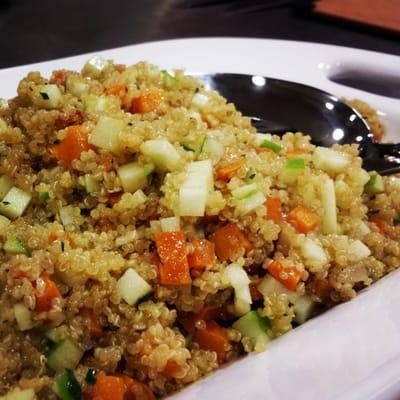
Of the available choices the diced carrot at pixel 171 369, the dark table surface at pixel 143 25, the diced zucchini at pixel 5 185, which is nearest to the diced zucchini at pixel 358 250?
the diced carrot at pixel 171 369

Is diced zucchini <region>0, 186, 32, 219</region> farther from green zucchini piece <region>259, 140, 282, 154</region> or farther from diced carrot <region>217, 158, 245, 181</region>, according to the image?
green zucchini piece <region>259, 140, 282, 154</region>

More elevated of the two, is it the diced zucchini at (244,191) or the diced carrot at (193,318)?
the diced zucchini at (244,191)

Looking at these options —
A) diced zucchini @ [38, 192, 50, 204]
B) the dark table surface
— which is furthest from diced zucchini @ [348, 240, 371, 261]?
the dark table surface

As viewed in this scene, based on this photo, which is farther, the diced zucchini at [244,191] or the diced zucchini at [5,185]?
the diced zucchini at [5,185]

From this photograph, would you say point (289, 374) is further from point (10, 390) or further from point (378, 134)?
point (378, 134)

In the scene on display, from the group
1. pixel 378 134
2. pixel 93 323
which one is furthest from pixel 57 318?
pixel 378 134

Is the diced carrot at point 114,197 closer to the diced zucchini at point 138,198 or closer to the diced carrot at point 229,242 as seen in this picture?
the diced zucchini at point 138,198

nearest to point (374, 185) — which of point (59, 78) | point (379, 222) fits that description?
point (379, 222)

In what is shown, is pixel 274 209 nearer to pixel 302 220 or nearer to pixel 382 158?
pixel 302 220
